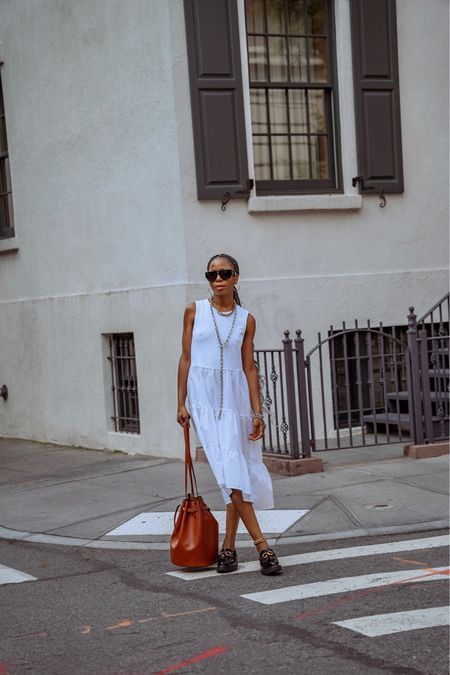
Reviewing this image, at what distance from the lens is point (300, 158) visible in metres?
13.2

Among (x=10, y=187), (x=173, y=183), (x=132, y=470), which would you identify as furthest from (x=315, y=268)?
(x=10, y=187)

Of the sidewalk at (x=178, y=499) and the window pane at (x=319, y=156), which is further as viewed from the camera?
the window pane at (x=319, y=156)

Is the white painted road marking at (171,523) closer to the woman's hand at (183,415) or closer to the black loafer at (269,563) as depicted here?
the black loafer at (269,563)

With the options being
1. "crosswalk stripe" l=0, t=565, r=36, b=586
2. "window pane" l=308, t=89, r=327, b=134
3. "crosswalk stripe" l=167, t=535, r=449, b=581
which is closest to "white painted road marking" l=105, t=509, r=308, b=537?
"crosswalk stripe" l=167, t=535, r=449, b=581

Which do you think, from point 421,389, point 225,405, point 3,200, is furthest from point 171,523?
point 3,200

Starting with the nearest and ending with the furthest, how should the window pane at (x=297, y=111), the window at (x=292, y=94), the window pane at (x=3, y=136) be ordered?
the window at (x=292, y=94), the window pane at (x=297, y=111), the window pane at (x=3, y=136)

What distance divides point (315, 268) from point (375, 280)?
2.49 ft

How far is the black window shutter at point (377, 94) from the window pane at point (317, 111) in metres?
0.44

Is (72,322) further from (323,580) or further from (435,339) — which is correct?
(323,580)

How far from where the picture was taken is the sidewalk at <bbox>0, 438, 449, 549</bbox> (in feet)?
28.5

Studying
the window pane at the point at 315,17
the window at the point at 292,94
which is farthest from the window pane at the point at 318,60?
the window pane at the point at 315,17

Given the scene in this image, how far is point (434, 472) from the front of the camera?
10406 millimetres

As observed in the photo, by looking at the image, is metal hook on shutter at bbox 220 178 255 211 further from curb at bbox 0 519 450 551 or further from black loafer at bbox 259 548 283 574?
black loafer at bbox 259 548 283 574

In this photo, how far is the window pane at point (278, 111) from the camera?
42.9ft
